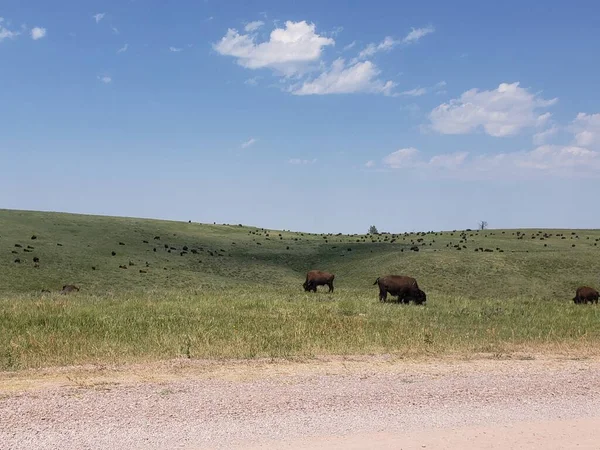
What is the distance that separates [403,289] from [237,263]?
3312cm

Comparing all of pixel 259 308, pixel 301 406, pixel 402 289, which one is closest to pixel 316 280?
pixel 402 289

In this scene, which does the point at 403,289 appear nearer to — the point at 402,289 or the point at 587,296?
the point at 402,289

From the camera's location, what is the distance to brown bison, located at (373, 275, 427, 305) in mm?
30734

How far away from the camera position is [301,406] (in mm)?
8977

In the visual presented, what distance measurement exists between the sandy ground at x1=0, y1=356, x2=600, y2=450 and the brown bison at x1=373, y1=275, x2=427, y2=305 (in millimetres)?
18401

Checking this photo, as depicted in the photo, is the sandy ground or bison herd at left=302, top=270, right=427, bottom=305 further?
bison herd at left=302, top=270, right=427, bottom=305

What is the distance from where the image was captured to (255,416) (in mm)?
8445

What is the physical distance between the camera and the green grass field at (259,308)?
14.3 m

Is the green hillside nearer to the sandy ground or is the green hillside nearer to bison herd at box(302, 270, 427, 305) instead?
bison herd at box(302, 270, 427, 305)

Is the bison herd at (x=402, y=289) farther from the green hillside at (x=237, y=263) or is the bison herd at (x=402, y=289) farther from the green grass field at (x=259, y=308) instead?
the green hillside at (x=237, y=263)

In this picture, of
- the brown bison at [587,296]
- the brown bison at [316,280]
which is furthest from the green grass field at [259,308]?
the brown bison at [316,280]

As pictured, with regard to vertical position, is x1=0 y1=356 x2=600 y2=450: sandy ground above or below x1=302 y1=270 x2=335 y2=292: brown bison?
above

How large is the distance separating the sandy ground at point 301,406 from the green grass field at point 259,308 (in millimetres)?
1936

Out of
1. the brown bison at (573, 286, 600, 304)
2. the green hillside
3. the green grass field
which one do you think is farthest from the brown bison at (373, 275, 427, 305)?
the green hillside
